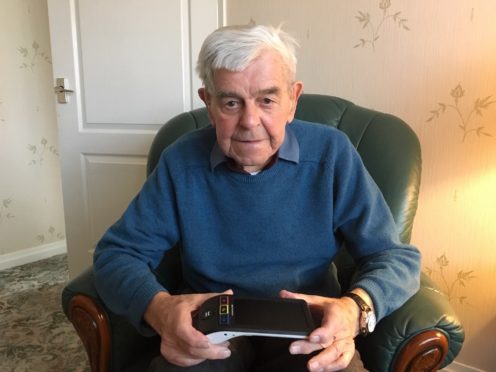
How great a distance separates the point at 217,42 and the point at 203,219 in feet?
1.34

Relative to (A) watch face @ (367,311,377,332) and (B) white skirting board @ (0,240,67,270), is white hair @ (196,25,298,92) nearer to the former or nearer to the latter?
(A) watch face @ (367,311,377,332)

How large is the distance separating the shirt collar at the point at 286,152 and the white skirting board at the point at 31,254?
7.49 feet

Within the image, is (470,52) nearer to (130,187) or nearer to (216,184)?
(216,184)

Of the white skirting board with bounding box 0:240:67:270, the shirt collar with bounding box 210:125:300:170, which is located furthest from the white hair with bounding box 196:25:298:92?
the white skirting board with bounding box 0:240:67:270

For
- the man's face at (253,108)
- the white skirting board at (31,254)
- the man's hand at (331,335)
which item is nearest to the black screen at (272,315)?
the man's hand at (331,335)

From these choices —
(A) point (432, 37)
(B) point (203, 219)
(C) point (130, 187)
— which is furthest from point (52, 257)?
(A) point (432, 37)

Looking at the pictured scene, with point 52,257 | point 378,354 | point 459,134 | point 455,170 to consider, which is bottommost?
point 52,257

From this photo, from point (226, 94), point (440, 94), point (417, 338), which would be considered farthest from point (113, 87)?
point (417, 338)

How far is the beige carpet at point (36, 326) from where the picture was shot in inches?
66.1

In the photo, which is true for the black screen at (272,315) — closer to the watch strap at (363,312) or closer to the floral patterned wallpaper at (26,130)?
the watch strap at (363,312)

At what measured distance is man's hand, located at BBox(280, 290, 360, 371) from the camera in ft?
2.38

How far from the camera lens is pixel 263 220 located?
3.21 feet

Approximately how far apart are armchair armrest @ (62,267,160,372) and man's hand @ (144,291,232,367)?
0.46ft

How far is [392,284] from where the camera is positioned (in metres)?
0.85
